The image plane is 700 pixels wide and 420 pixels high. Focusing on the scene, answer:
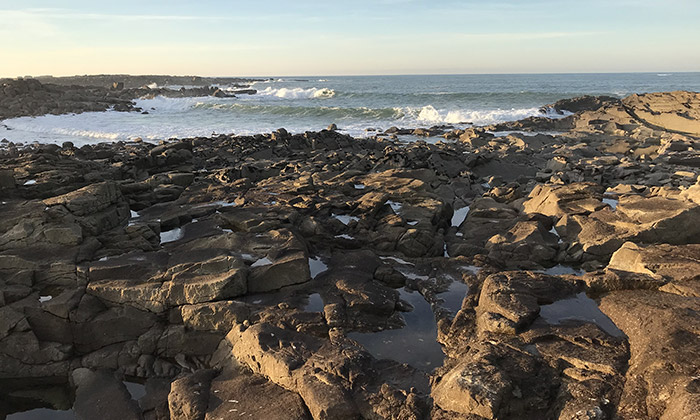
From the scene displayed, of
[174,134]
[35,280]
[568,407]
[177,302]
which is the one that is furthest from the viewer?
[174,134]

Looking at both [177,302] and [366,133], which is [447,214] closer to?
[177,302]

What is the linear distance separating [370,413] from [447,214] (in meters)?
8.79

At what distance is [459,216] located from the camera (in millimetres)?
14312

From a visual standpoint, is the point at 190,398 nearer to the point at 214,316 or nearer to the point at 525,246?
the point at 214,316

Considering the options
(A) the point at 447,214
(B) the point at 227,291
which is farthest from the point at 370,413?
(A) the point at 447,214

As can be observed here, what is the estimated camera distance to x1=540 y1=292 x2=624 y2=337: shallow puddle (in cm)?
649

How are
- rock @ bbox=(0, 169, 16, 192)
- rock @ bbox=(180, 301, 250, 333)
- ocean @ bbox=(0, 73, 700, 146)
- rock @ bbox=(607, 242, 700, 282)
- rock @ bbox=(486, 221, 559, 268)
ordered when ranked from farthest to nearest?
ocean @ bbox=(0, 73, 700, 146)
rock @ bbox=(0, 169, 16, 192)
rock @ bbox=(486, 221, 559, 268)
rock @ bbox=(180, 301, 250, 333)
rock @ bbox=(607, 242, 700, 282)

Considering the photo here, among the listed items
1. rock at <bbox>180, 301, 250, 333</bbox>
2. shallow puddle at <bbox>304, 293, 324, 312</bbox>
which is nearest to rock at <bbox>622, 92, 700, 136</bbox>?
shallow puddle at <bbox>304, 293, 324, 312</bbox>

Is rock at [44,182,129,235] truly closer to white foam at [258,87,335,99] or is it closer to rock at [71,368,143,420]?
rock at [71,368,143,420]

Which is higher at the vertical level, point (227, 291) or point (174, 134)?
point (227, 291)

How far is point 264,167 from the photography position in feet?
63.1

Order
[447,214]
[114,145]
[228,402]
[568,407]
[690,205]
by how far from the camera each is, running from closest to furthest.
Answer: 1. [568,407]
2. [228,402]
3. [690,205]
4. [447,214]
5. [114,145]

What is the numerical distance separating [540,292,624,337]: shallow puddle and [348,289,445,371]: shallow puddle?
5.71 feet

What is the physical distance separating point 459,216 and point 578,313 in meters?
7.57
